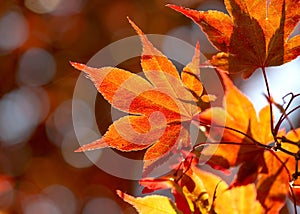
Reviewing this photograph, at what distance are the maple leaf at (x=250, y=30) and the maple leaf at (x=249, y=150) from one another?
0.40ft

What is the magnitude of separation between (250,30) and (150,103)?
18 cm

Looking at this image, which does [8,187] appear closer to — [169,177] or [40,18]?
[40,18]

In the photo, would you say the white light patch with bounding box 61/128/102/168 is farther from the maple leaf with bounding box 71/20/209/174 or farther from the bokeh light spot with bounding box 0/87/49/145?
the maple leaf with bounding box 71/20/209/174

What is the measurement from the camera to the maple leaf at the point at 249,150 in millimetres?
858

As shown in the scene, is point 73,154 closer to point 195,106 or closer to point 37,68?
point 37,68

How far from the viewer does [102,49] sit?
2.15 m

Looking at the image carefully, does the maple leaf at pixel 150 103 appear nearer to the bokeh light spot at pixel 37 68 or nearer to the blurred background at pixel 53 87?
the blurred background at pixel 53 87

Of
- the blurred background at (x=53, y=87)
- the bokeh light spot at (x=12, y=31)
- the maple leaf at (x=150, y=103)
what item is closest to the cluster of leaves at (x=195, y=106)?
the maple leaf at (x=150, y=103)

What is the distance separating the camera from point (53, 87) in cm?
222

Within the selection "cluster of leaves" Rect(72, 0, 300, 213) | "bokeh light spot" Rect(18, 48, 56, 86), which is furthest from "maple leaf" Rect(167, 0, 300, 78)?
"bokeh light spot" Rect(18, 48, 56, 86)

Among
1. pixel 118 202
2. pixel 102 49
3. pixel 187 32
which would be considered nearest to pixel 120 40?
pixel 102 49

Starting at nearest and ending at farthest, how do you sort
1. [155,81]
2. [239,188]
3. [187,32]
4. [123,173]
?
1. [155,81]
2. [239,188]
3. [123,173]
4. [187,32]

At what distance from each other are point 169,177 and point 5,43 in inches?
65.0

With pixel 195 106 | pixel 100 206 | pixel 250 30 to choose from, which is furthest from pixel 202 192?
pixel 100 206
